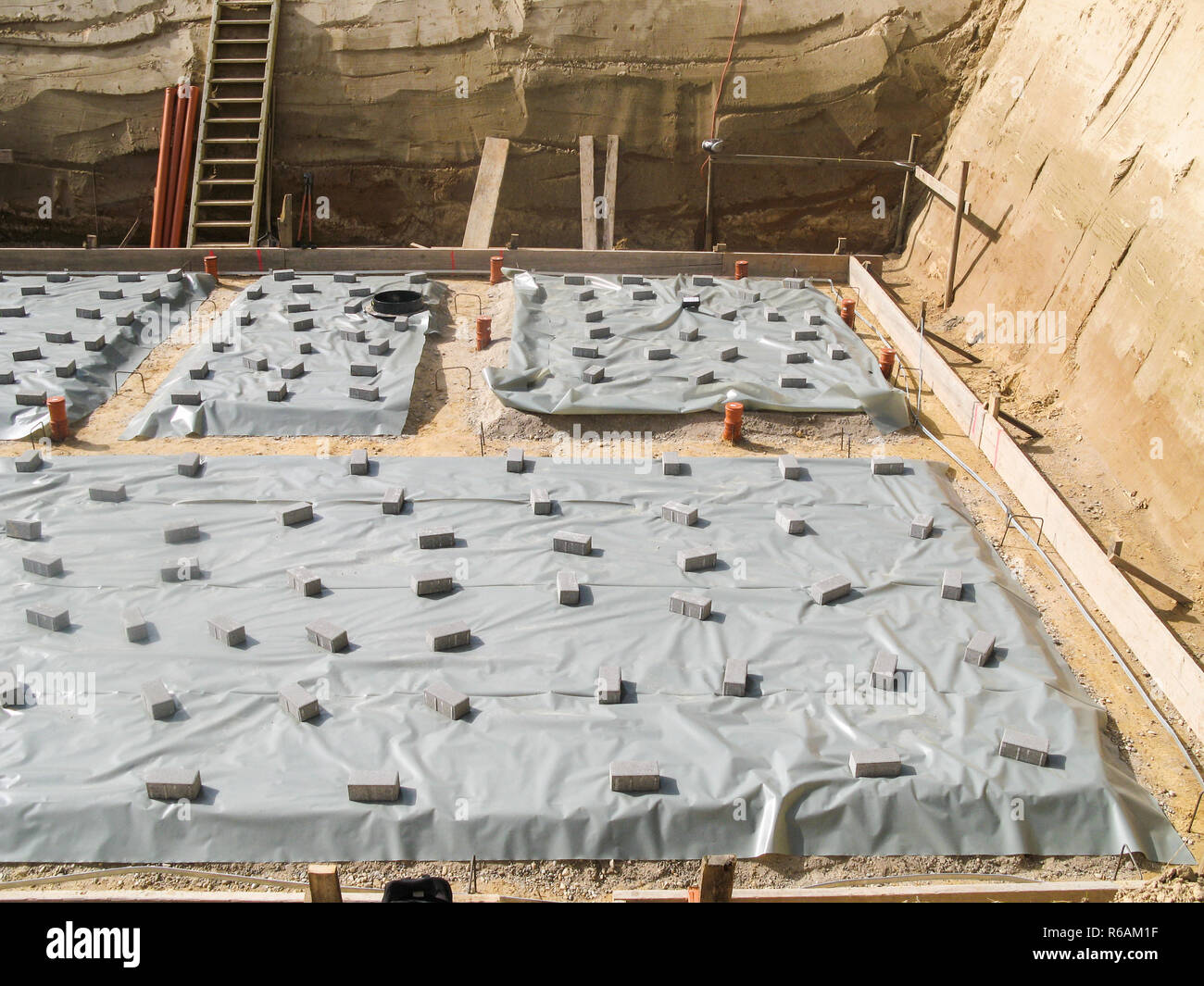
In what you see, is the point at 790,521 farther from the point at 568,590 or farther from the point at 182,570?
the point at 182,570

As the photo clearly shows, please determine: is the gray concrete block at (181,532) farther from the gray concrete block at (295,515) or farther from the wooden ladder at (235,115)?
the wooden ladder at (235,115)

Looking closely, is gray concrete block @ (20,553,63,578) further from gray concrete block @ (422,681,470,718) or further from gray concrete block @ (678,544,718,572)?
gray concrete block @ (678,544,718,572)

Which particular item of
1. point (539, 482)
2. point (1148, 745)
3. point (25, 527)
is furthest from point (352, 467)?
point (1148, 745)

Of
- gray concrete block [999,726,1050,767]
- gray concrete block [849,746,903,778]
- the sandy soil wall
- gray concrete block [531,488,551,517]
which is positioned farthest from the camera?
the sandy soil wall

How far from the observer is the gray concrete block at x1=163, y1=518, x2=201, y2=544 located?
750cm

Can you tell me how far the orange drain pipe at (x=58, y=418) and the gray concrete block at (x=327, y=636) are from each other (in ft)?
14.0

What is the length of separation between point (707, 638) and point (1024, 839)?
7.00 ft

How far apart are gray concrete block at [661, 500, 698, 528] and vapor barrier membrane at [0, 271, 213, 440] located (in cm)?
565

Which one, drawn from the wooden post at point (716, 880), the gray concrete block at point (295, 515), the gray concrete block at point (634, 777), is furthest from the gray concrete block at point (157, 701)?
the wooden post at point (716, 880)

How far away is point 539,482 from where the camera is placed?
8453 mm

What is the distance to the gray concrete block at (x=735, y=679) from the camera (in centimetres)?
610

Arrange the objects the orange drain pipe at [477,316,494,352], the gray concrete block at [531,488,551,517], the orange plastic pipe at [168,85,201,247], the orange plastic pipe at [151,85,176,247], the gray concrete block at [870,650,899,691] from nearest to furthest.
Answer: the gray concrete block at [870,650,899,691], the gray concrete block at [531,488,551,517], the orange drain pipe at [477,316,494,352], the orange plastic pipe at [151,85,176,247], the orange plastic pipe at [168,85,201,247]

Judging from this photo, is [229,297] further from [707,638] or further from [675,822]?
[675,822]

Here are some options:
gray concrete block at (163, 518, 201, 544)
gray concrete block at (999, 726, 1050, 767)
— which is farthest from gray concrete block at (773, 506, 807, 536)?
gray concrete block at (163, 518, 201, 544)
